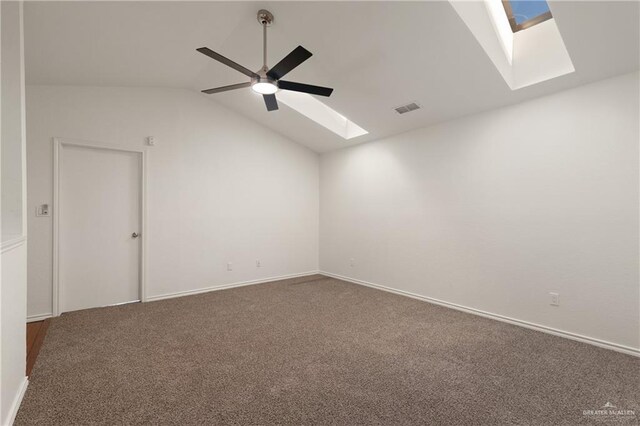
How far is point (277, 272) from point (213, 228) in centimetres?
144

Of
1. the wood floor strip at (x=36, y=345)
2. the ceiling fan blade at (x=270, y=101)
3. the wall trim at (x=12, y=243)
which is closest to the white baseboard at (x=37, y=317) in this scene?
the wood floor strip at (x=36, y=345)

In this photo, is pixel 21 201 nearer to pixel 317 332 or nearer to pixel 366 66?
pixel 317 332

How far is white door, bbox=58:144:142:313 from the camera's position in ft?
11.6

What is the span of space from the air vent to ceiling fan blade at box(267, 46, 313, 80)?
181cm

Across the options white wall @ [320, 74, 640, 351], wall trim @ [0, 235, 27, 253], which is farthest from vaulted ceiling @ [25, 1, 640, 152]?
wall trim @ [0, 235, 27, 253]

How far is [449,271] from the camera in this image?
376cm

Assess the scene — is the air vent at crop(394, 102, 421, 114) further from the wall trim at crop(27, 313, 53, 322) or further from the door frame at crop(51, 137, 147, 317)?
the wall trim at crop(27, 313, 53, 322)

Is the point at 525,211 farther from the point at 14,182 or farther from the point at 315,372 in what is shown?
the point at 14,182

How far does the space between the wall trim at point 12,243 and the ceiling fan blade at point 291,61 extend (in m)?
2.08

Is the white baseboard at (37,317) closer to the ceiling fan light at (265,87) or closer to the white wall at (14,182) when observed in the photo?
the white wall at (14,182)

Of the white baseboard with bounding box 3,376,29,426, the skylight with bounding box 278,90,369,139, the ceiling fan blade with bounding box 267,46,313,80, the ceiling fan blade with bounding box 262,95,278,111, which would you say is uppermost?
the skylight with bounding box 278,90,369,139

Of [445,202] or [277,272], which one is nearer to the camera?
[445,202]


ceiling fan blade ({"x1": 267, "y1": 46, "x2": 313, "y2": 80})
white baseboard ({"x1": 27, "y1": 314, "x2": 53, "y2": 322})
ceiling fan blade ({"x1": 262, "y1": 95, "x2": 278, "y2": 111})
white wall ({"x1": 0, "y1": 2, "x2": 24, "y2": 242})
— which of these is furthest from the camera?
white baseboard ({"x1": 27, "y1": 314, "x2": 53, "y2": 322})

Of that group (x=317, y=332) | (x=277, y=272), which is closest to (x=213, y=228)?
(x=277, y=272)
